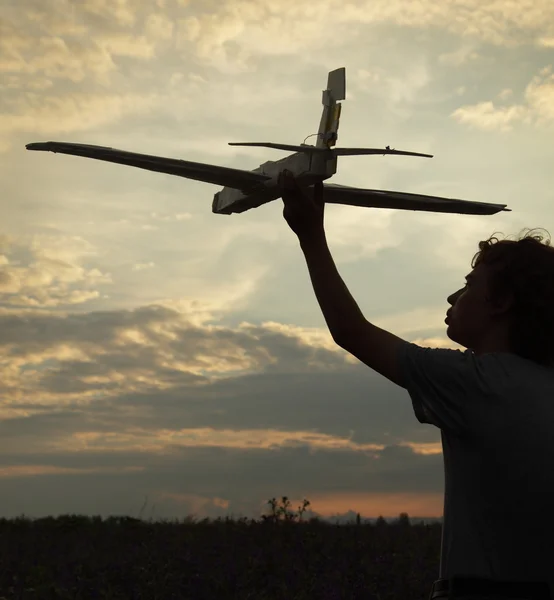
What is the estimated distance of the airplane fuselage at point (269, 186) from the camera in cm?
403

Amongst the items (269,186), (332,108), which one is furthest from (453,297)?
(332,108)

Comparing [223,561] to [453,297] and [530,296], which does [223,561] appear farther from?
[530,296]

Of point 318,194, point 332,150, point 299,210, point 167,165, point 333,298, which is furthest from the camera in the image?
point 332,150

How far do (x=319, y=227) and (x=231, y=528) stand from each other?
9.60 m

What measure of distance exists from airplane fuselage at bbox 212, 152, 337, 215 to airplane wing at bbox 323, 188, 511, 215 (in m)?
0.12

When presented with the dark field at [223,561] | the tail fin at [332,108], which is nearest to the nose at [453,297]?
the tail fin at [332,108]

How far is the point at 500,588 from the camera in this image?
246 cm

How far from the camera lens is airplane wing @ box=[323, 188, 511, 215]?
389cm

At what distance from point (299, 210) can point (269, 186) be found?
1133 millimetres

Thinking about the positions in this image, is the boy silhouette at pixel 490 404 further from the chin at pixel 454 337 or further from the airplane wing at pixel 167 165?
the airplane wing at pixel 167 165

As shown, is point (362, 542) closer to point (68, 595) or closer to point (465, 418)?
point (68, 595)

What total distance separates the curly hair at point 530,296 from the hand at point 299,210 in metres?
0.66

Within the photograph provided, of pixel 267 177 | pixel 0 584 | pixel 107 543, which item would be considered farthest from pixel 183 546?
pixel 267 177

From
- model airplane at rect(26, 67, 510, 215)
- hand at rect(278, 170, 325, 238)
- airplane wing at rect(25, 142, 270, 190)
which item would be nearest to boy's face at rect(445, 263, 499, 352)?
hand at rect(278, 170, 325, 238)
